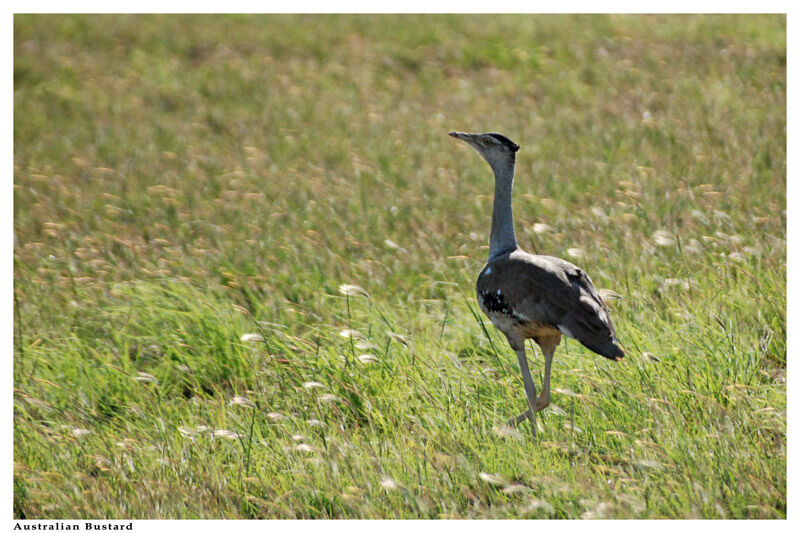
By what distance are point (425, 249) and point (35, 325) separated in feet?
11.3

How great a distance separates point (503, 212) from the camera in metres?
5.53

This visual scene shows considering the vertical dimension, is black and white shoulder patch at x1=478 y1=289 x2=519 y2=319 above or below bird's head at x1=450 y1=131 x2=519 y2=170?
below

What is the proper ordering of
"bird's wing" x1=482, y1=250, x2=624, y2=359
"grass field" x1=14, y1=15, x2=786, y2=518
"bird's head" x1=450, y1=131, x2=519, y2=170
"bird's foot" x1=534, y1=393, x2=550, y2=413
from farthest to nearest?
"bird's head" x1=450, y1=131, x2=519, y2=170 < "bird's foot" x1=534, y1=393, x2=550, y2=413 < "bird's wing" x1=482, y1=250, x2=624, y2=359 < "grass field" x1=14, y1=15, x2=786, y2=518

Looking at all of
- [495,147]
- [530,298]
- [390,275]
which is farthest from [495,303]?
[390,275]

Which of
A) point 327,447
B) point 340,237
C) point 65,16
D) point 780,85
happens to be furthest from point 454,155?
point 65,16

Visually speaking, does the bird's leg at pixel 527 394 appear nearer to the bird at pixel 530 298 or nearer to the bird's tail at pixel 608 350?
the bird at pixel 530 298

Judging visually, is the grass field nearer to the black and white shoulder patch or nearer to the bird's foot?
the bird's foot

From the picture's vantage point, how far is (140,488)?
4.80m

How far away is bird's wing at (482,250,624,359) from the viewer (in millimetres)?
4777

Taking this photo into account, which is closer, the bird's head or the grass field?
the grass field

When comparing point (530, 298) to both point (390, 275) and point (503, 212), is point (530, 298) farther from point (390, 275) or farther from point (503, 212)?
point (390, 275)

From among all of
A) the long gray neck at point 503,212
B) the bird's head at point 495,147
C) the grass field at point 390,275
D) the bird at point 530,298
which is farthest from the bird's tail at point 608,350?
the bird's head at point 495,147

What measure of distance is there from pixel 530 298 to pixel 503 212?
0.76 metres

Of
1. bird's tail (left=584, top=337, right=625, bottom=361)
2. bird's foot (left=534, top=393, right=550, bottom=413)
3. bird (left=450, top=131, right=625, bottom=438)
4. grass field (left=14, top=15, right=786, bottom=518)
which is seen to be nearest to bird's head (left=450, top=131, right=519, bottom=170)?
bird (left=450, top=131, right=625, bottom=438)
